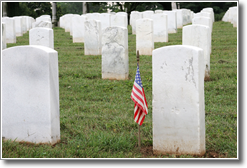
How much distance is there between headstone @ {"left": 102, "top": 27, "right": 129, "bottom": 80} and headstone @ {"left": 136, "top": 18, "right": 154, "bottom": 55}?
3.11 m

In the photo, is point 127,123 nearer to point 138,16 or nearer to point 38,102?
point 38,102

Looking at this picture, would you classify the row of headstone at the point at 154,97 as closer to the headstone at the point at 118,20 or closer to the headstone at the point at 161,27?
the headstone at the point at 161,27

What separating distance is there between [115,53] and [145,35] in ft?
11.1

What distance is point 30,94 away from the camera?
4391 millimetres

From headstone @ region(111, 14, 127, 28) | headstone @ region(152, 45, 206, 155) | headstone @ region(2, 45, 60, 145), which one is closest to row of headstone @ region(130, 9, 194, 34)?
headstone @ region(111, 14, 127, 28)

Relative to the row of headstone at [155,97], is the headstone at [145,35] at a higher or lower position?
higher

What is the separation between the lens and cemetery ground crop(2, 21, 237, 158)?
4.11 metres

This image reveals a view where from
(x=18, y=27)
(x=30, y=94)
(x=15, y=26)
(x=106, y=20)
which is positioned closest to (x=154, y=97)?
(x=30, y=94)

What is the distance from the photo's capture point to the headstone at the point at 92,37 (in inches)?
459

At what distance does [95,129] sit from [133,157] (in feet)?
3.62

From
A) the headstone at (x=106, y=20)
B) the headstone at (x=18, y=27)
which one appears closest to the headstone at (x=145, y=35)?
the headstone at (x=106, y=20)

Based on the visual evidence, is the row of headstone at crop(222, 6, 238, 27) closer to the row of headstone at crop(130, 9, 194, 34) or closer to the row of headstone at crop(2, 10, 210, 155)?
the row of headstone at crop(130, 9, 194, 34)

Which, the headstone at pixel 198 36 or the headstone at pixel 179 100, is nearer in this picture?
the headstone at pixel 179 100

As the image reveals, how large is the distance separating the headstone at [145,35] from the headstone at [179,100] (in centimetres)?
762
